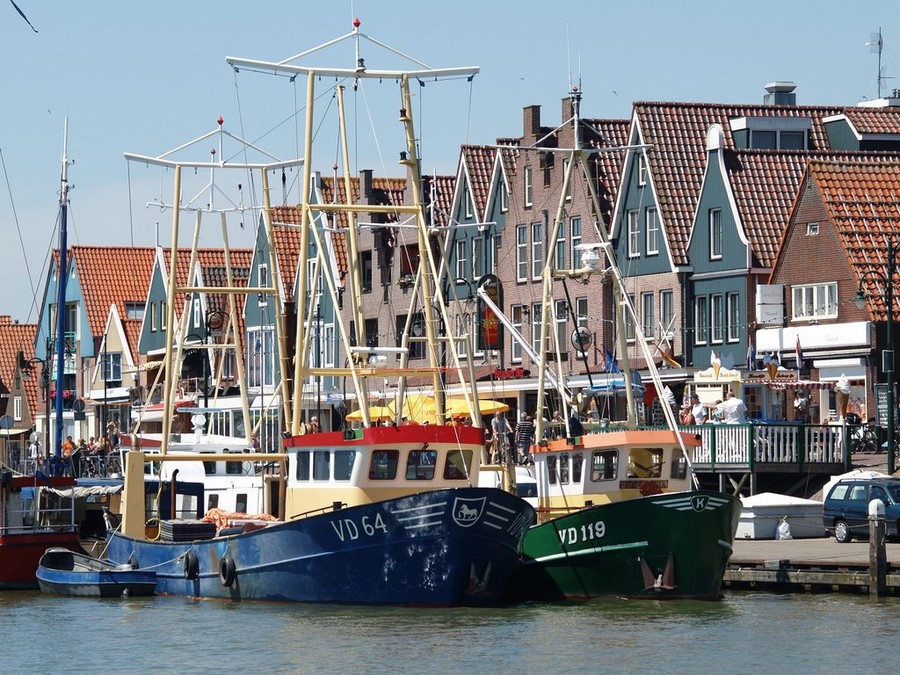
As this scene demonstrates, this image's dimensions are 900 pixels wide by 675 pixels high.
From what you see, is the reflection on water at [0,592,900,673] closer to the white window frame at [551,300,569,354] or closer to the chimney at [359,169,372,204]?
the white window frame at [551,300,569,354]

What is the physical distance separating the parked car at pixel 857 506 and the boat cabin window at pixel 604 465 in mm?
6786

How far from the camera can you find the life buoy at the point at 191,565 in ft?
141

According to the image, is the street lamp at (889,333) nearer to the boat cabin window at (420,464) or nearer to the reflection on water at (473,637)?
the reflection on water at (473,637)

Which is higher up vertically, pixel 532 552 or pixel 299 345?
pixel 299 345

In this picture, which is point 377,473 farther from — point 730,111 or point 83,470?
point 730,111

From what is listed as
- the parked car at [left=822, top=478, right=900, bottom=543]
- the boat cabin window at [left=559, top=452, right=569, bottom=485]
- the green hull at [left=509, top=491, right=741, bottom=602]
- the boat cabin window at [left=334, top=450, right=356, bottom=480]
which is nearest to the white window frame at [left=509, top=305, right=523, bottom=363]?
the parked car at [left=822, top=478, right=900, bottom=543]

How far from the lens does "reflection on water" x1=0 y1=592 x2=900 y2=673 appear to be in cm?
3200

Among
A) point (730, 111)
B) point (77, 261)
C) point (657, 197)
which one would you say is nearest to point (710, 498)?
point (657, 197)

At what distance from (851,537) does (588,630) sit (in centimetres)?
1281

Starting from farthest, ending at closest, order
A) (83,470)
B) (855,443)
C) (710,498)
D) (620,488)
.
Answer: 1. (83,470)
2. (855,443)
3. (620,488)
4. (710,498)

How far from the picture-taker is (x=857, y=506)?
46031 mm

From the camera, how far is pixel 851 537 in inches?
1842

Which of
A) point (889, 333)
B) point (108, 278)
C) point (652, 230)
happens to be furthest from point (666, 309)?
point (108, 278)

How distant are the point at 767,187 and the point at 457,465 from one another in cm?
2809
